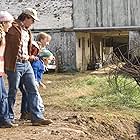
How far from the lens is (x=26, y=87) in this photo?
786 centimetres

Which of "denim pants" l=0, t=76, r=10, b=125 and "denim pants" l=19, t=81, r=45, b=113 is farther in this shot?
"denim pants" l=19, t=81, r=45, b=113

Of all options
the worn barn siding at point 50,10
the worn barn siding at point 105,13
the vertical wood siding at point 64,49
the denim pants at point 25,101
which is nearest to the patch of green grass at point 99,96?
the denim pants at point 25,101

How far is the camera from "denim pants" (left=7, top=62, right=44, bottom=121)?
7659 mm

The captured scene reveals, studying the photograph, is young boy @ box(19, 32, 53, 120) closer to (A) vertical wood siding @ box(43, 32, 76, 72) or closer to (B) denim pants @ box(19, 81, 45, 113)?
(B) denim pants @ box(19, 81, 45, 113)

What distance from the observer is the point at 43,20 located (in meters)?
25.5

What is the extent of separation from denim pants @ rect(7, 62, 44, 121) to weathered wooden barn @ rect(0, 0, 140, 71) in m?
16.9

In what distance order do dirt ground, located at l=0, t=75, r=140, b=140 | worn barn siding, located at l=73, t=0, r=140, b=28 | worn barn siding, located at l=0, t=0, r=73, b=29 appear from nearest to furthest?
dirt ground, located at l=0, t=75, r=140, b=140
worn barn siding, located at l=73, t=0, r=140, b=28
worn barn siding, located at l=0, t=0, r=73, b=29

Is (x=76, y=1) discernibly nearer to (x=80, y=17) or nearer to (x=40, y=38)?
(x=80, y=17)

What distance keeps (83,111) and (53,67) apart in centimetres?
1500

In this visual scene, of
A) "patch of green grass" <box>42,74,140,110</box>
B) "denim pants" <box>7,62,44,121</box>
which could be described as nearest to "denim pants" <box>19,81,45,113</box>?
"denim pants" <box>7,62,44,121</box>

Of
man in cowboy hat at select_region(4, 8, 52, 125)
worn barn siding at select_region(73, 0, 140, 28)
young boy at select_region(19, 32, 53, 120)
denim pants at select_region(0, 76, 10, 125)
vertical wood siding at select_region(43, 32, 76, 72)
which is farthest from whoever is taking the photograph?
vertical wood siding at select_region(43, 32, 76, 72)

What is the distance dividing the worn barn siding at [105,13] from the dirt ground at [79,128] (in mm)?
14575

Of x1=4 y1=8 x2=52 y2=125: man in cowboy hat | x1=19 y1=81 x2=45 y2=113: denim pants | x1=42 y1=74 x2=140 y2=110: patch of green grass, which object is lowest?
x1=42 y1=74 x2=140 y2=110: patch of green grass

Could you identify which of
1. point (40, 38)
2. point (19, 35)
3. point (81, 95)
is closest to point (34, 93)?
point (19, 35)
